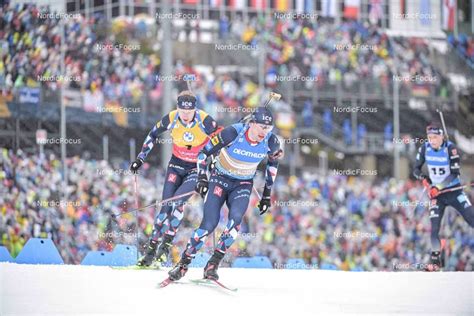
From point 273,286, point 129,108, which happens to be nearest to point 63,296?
point 273,286

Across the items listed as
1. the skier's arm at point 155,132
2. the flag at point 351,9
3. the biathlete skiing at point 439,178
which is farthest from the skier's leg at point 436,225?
the flag at point 351,9

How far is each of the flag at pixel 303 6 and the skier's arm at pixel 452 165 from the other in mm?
3824

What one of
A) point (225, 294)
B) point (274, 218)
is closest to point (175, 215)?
point (225, 294)

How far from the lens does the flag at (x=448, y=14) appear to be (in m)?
13.2

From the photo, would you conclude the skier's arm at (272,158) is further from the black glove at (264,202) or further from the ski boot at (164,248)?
the ski boot at (164,248)

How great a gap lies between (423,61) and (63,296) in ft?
28.5

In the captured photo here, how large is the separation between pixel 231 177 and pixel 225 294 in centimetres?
98

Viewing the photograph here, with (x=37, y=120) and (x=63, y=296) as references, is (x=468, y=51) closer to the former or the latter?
(x=37, y=120)

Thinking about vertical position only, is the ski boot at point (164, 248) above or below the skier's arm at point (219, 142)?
below

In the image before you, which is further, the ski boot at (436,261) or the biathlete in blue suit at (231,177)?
the ski boot at (436,261)

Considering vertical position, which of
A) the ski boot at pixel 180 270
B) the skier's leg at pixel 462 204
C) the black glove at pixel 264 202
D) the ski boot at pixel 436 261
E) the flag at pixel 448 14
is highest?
the flag at pixel 448 14

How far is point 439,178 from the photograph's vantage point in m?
11.6

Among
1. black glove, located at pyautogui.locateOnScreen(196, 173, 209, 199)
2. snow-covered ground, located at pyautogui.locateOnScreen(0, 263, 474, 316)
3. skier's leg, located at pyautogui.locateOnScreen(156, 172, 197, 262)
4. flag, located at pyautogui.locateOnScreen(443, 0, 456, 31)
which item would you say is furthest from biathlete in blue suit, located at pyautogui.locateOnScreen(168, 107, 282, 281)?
flag, located at pyautogui.locateOnScreen(443, 0, 456, 31)

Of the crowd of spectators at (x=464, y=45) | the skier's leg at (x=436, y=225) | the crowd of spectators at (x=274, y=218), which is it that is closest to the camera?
the skier's leg at (x=436, y=225)
